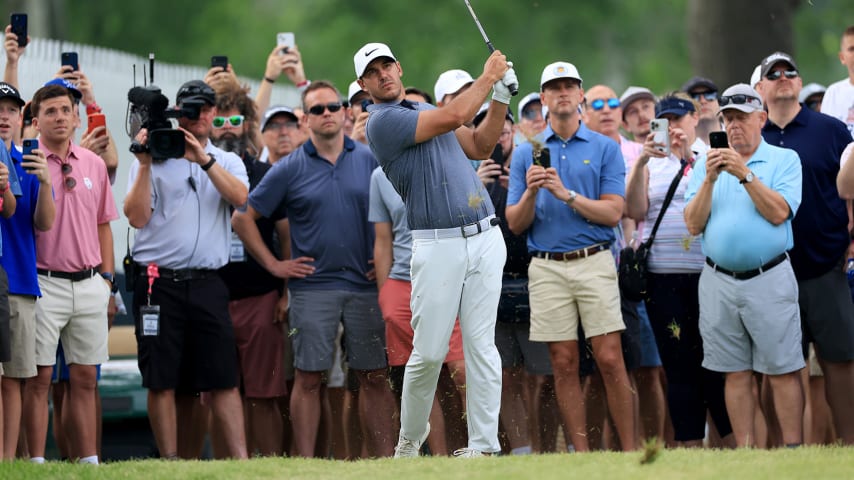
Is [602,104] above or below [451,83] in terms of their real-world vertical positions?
below

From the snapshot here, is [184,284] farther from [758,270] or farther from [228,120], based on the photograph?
[758,270]

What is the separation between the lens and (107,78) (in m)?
14.0

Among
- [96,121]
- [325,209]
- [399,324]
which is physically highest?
[96,121]

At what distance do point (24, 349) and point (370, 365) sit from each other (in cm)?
256

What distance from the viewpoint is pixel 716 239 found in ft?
35.1

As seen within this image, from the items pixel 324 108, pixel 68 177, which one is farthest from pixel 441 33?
pixel 68 177

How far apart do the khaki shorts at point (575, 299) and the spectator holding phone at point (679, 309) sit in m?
0.52

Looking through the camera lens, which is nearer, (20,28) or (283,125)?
(20,28)

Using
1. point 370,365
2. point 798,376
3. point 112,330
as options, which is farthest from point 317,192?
point 798,376

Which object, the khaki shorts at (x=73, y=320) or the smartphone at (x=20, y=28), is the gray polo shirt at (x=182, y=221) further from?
the smartphone at (x=20, y=28)

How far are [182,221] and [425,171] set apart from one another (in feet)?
7.62

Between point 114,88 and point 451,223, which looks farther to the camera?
point 114,88

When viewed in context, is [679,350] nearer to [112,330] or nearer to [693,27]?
[112,330]

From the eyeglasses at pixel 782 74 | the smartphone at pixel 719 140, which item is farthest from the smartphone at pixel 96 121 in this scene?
the eyeglasses at pixel 782 74
